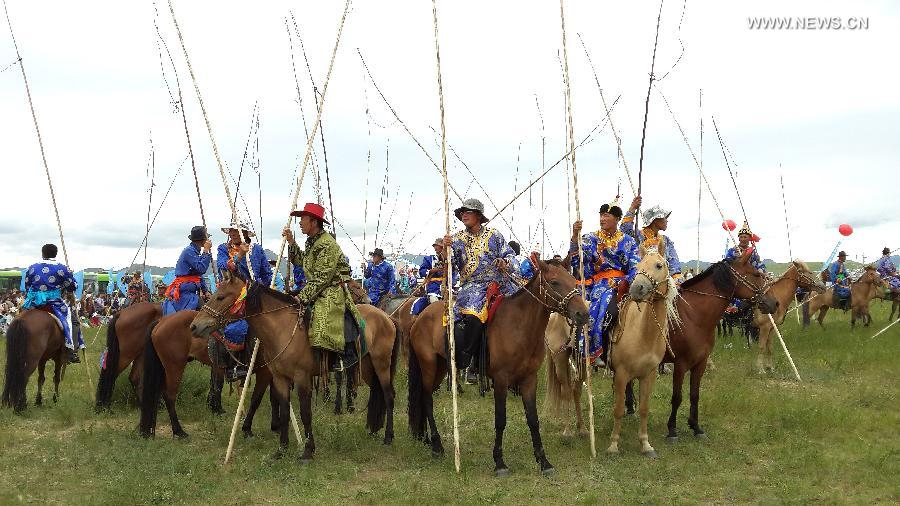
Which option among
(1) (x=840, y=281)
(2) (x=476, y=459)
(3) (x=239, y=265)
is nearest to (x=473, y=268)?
(2) (x=476, y=459)

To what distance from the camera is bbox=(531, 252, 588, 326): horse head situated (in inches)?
249

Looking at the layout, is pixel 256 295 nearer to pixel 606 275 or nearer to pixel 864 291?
pixel 606 275

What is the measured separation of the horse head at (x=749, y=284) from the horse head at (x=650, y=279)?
1413 mm

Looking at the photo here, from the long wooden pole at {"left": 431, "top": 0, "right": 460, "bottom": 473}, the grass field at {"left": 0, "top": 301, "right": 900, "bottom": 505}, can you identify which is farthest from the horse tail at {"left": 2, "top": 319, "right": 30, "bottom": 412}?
the long wooden pole at {"left": 431, "top": 0, "right": 460, "bottom": 473}

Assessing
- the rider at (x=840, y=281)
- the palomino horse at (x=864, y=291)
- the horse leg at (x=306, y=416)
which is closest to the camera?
the horse leg at (x=306, y=416)

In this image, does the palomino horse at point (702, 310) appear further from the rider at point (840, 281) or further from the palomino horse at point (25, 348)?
the rider at point (840, 281)

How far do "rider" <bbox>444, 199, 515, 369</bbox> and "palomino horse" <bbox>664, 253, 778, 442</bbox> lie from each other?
2.40 meters

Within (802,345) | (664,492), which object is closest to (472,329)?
(664,492)

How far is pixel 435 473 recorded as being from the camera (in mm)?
6871

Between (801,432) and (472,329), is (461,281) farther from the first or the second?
(801,432)

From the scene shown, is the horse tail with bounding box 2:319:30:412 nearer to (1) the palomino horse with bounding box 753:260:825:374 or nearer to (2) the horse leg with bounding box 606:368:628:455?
(2) the horse leg with bounding box 606:368:628:455

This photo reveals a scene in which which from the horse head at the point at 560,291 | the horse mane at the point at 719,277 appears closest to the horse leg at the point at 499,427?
the horse head at the point at 560,291

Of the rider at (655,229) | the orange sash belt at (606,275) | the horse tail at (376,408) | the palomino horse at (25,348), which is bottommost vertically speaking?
the horse tail at (376,408)

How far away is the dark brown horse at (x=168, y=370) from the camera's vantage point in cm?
842
